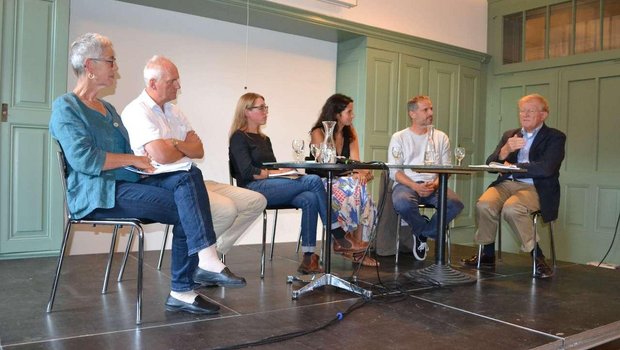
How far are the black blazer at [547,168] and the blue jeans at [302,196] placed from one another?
1.34m

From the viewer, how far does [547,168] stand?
11.1 feet

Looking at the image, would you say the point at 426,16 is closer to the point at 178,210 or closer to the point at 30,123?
the point at 30,123

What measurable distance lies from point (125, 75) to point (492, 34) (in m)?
3.97

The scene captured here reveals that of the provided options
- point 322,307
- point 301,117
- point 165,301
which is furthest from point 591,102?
point 165,301

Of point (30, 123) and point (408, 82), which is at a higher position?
point (408, 82)

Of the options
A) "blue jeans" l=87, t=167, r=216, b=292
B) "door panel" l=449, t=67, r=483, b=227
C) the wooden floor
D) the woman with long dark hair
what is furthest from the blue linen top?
"door panel" l=449, t=67, r=483, b=227

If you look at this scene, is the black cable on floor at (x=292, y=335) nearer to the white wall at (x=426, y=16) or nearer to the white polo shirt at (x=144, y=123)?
the white polo shirt at (x=144, y=123)

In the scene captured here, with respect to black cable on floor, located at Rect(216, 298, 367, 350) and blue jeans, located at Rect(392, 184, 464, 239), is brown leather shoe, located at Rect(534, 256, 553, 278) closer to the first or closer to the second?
blue jeans, located at Rect(392, 184, 464, 239)

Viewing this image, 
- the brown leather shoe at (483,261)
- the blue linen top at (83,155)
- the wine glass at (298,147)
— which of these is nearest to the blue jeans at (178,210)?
the blue linen top at (83,155)

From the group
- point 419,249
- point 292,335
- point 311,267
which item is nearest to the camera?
point 292,335

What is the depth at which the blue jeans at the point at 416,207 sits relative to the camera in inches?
139

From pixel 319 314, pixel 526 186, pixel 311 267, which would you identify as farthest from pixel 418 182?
pixel 319 314

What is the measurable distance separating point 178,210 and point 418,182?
2023 mm

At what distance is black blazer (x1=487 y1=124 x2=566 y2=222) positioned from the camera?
3.39 m
